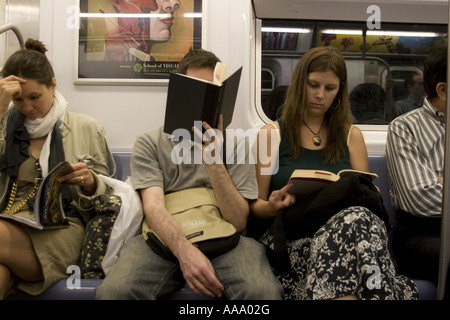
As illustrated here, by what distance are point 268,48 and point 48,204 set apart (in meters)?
1.73

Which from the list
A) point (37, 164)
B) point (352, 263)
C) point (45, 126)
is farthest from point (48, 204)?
point (352, 263)

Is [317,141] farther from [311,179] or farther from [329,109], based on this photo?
[311,179]

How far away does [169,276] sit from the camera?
1.80m

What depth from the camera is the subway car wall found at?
2.75 meters

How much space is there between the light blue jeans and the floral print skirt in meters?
0.18

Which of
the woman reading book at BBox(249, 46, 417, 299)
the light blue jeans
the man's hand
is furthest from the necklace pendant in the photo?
the man's hand

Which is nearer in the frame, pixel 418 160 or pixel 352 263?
pixel 352 263

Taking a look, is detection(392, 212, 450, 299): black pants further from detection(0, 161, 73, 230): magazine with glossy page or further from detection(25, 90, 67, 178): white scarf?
detection(25, 90, 67, 178): white scarf

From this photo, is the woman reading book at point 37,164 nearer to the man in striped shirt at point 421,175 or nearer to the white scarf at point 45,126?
the white scarf at point 45,126

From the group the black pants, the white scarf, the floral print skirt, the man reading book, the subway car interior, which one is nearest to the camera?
the floral print skirt

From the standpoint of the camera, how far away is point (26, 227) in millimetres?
1910

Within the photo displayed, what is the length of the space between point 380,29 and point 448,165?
159cm

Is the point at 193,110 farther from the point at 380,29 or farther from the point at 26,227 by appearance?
the point at 380,29

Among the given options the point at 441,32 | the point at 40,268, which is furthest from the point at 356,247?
the point at 441,32
